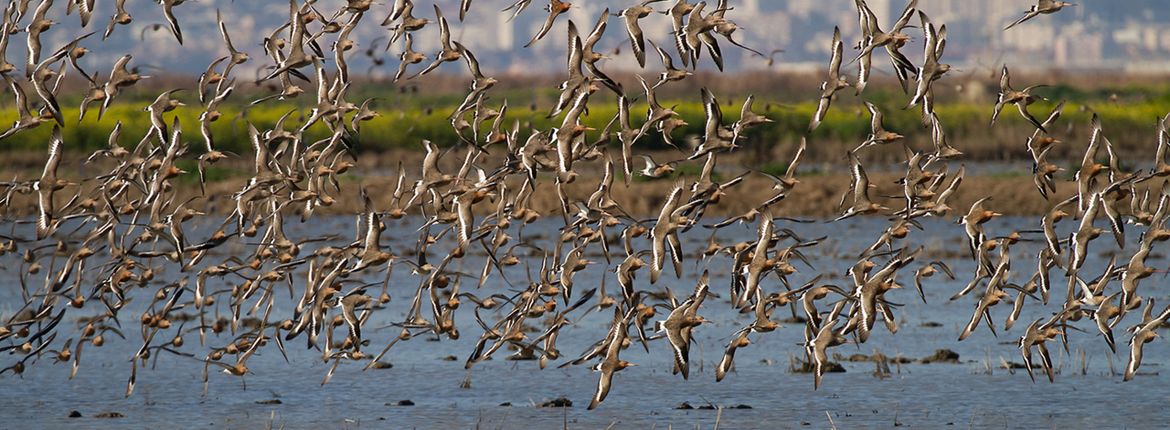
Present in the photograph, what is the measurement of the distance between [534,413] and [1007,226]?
2399 centimetres

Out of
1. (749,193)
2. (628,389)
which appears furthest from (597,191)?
(749,193)

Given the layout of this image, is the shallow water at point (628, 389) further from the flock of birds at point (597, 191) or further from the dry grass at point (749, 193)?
the dry grass at point (749, 193)

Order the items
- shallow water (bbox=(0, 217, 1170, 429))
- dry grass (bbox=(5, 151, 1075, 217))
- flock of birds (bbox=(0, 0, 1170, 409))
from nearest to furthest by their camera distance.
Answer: flock of birds (bbox=(0, 0, 1170, 409))
shallow water (bbox=(0, 217, 1170, 429))
dry grass (bbox=(5, 151, 1075, 217))

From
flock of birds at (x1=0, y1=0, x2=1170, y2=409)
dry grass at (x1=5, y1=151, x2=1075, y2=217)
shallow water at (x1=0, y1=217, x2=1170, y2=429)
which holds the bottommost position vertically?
shallow water at (x1=0, y1=217, x2=1170, y2=429)

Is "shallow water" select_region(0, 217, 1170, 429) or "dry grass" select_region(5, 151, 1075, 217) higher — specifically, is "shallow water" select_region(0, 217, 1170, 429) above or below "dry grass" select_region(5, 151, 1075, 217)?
below

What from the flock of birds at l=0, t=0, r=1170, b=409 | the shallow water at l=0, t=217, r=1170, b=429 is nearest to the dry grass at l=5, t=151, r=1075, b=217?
the shallow water at l=0, t=217, r=1170, b=429

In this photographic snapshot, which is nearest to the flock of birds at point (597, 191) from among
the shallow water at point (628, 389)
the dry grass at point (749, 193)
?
the shallow water at point (628, 389)

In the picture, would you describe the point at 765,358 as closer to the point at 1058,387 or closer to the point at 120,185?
the point at 1058,387

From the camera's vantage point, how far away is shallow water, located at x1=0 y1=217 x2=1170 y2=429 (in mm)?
21453

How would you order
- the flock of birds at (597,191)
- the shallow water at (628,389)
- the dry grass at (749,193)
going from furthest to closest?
the dry grass at (749,193) < the shallow water at (628,389) < the flock of birds at (597,191)

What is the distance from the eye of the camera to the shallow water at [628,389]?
21.5 meters

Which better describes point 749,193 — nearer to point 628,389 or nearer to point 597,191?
point 628,389

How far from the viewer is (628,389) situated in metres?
23.7

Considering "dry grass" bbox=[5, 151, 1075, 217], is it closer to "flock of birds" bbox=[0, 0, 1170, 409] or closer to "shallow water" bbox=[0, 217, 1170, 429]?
"shallow water" bbox=[0, 217, 1170, 429]
